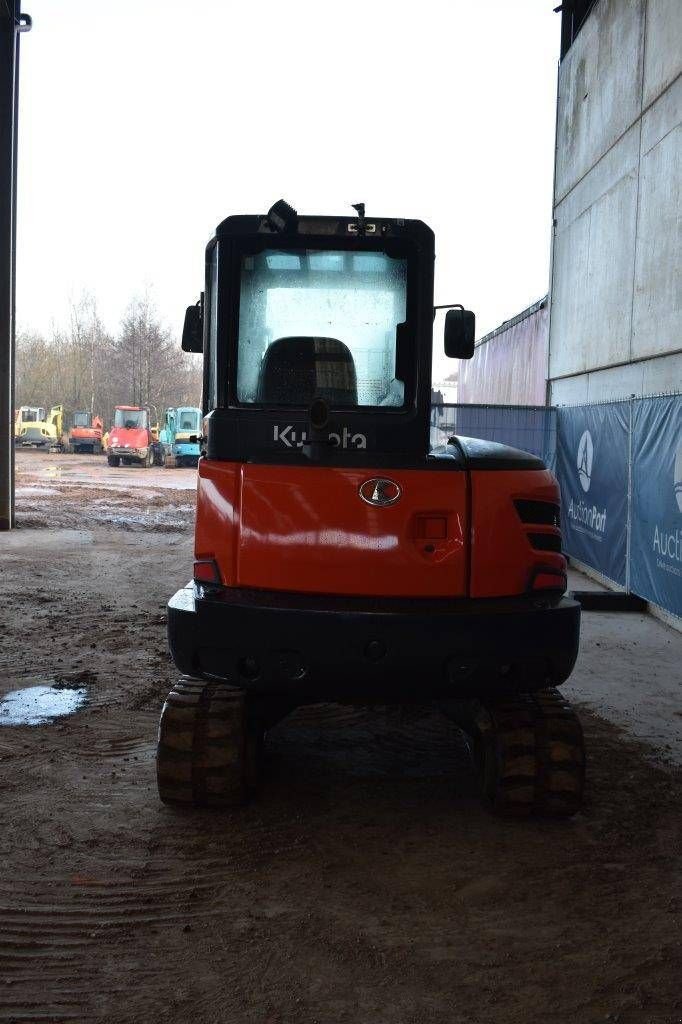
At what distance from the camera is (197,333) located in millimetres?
5902

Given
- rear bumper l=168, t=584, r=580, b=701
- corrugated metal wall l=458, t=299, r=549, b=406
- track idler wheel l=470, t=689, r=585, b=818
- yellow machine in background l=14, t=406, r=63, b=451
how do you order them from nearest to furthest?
rear bumper l=168, t=584, r=580, b=701
track idler wheel l=470, t=689, r=585, b=818
corrugated metal wall l=458, t=299, r=549, b=406
yellow machine in background l=14, t=406, r=63, b=451

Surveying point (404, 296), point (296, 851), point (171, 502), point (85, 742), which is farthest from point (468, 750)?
point (171, 502)

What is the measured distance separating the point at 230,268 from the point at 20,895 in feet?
10.5

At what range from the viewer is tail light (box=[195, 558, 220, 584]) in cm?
504

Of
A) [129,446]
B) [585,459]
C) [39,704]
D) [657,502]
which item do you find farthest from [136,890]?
[129,446]

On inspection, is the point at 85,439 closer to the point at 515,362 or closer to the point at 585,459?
the point at 515,362

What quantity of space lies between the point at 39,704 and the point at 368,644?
355 centimetres

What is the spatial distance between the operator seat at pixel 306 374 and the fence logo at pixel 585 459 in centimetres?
931

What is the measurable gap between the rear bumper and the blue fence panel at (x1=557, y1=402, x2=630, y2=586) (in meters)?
7.66

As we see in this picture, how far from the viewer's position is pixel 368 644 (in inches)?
191

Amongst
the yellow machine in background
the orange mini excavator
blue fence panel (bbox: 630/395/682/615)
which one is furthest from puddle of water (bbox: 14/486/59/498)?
the yellow machine in background

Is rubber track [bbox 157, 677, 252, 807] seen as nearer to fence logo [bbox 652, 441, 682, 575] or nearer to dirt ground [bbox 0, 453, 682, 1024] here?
dirt ground [bbox 0, 453, 682, 1024]

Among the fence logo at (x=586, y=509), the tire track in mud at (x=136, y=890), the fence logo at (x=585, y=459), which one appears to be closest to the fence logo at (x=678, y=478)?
the fence logo at (x=586, y=509)

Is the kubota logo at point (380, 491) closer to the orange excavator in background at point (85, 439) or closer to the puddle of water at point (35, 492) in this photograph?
the puddle of water at point (35, 492)
